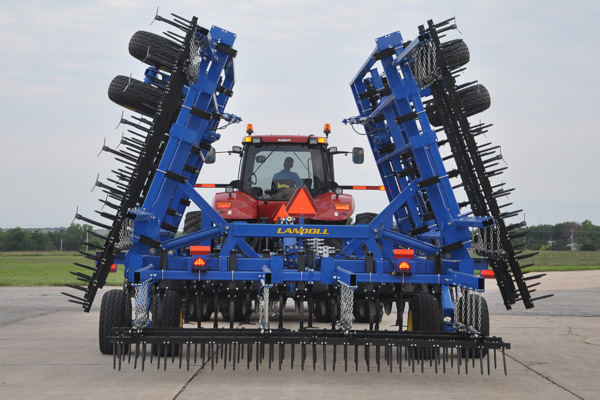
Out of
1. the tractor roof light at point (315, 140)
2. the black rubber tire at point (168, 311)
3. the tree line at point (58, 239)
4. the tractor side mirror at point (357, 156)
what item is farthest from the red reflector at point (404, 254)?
the tree line at point (58, 239)

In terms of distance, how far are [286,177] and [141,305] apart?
4.07 metres

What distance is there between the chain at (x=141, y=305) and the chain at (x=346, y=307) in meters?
1.72

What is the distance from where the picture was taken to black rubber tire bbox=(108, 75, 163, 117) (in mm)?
8883

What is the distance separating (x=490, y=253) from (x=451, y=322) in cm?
81

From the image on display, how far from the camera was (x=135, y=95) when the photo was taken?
8883 mm

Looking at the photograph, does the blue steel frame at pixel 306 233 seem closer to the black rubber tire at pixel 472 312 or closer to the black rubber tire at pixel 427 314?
the black rubber tire at pixel 472 312

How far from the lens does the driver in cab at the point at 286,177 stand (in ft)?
35.4

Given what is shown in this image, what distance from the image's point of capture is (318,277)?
25.5 feet

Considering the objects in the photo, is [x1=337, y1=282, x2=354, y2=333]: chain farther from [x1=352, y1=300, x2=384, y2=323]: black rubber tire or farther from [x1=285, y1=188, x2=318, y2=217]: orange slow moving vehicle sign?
[x1=352, y1=300, x2=384, y2=323]: black rubber tire

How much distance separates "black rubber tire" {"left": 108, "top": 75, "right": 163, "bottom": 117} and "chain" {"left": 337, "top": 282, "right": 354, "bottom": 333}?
3117 millimetres

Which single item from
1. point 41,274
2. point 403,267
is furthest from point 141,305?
point 41,274

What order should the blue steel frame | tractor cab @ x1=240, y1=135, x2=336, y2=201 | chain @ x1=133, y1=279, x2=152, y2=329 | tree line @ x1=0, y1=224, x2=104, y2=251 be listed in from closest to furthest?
chain @ x1=133, y1=279, x2=152, y2=329 → the blue steel frame → tractor cab @ x1=240, y1=135, x2=336, y2=201 → tree line @ x1=0, y1=224, x2=104, y2=251

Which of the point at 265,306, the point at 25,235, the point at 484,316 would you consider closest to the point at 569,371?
the point at 484,316

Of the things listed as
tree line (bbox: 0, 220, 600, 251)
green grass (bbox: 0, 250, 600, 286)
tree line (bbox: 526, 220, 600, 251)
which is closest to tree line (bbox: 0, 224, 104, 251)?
tree line (bbox: 0, 220, 600, 251)
